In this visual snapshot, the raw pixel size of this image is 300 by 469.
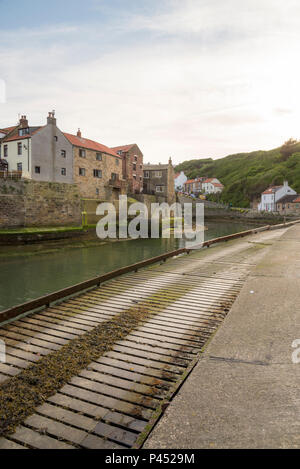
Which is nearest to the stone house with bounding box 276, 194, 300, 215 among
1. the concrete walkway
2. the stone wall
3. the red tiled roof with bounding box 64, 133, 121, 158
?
the red tiled roof with bounding box 64, 133, 121, 158

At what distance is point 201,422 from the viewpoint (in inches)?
151

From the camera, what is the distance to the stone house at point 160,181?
6450cm

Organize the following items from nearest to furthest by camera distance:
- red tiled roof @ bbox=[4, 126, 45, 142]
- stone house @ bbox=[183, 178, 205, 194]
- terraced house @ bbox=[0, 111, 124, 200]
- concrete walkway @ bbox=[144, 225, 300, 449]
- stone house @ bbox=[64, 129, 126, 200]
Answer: concrete walkway @ bbox=[144, 225, 300, 449] < red tiled roof @ bbox=[4, 126, 45, 142] < terraced house @ bbox=[0, 111, 124, 200] < stone house @ bbox=[64, 129, 126, 200] < stone house @ bbox=[183, 178, 205, 194]

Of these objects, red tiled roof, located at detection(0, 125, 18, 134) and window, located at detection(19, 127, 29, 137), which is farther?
red tiled roof, located at detection(0, 125, 18, 134)

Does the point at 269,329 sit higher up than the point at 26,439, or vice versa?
the point at 269,329

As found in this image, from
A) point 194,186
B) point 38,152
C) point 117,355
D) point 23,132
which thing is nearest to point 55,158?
point 38,152

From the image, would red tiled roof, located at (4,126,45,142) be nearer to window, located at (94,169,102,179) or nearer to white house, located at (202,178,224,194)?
window, located at (94,169,102,179)

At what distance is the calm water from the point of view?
1510 centimetres

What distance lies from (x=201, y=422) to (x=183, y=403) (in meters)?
0.49

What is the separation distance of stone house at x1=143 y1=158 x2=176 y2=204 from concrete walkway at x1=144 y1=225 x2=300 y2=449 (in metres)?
57.9

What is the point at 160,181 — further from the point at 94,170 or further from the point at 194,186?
the point at 194,186

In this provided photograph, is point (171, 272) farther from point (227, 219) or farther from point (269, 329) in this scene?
point (227, 219)

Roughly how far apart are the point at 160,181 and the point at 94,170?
841 inches
